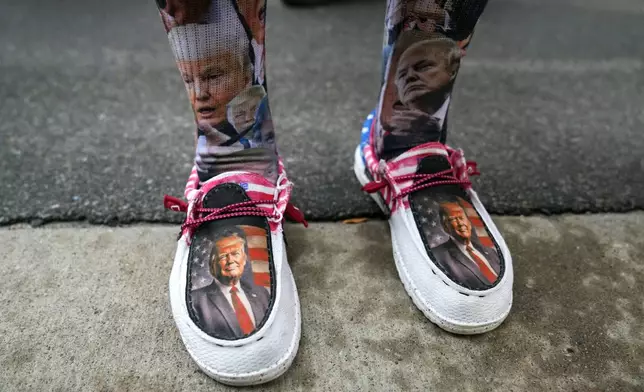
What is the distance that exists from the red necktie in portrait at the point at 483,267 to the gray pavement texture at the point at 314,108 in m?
0.22

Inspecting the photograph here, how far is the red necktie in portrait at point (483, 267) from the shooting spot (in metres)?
0.67

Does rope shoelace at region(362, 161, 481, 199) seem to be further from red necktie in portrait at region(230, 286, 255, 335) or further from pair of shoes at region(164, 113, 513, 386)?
red necktie in portrait at region(230, 286, 255, 335)

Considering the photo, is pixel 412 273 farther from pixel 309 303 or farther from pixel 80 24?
pixel 80 24

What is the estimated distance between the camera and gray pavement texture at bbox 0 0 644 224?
3.06 ft

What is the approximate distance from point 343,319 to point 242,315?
15cm

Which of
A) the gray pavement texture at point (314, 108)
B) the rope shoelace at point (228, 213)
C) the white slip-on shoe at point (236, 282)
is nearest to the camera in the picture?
the white slip-on shoe at point (236, 282)

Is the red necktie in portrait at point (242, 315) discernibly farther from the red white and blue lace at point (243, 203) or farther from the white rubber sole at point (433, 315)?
the white rubber sole at point (433, 315)

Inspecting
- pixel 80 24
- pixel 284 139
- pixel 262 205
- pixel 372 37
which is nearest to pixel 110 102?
pixel 284 139

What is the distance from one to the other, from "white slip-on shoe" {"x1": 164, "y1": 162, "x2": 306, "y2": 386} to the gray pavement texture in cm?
17

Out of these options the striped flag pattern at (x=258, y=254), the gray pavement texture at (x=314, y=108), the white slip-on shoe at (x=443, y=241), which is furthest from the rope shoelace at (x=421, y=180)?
the striped flag pattern at (x=258, y=254)

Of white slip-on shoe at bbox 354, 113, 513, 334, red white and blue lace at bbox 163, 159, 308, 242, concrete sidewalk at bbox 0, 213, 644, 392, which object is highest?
red white and blue lace at bbox 163, 159, 308, 242

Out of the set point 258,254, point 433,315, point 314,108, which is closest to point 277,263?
point 258,254

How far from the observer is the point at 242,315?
2.00ft

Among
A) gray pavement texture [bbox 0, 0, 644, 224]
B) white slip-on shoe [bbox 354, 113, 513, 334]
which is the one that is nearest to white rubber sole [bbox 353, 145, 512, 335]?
white slip-on shoe [bbox 354, 113, 513, 334]
